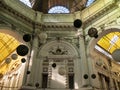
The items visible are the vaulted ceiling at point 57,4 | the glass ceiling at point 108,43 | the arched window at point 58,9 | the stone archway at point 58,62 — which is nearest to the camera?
the stone archway at point 58,62

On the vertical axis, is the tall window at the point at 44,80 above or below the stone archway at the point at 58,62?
below

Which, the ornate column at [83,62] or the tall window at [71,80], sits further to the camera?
the tall window at [71,80]

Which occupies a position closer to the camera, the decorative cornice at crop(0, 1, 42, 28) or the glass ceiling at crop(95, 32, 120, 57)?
the decorative cornice at crop(0, 1, 42, 28)

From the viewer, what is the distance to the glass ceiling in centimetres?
1726

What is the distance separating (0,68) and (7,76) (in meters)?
2.62

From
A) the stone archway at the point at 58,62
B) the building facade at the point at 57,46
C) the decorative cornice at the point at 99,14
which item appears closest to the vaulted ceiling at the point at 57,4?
the building facade at the point at 57,46

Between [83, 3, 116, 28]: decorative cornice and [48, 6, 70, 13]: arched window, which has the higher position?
[48, 6, 70, 13]: arched window

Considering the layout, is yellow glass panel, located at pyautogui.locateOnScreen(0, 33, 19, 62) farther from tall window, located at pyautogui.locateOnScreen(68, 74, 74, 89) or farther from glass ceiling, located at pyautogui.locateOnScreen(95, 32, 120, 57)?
glass ceiling, located at pyautogui.locateOnScreen(95, 32, 120, 57)

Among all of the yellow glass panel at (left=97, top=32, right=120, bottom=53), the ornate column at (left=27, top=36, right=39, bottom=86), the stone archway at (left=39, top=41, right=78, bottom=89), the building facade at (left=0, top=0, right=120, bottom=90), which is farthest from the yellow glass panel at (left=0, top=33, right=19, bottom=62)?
the yellow glass panel at (left=97, top=32, right=120, bottom=53)

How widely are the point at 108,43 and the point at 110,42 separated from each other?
229mm

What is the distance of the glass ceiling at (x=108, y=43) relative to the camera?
17259 millimetres

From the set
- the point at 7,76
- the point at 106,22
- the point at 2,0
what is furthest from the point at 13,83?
the point at 106,22

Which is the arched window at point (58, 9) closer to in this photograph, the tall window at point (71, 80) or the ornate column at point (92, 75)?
the ornate column at point (92, 75)

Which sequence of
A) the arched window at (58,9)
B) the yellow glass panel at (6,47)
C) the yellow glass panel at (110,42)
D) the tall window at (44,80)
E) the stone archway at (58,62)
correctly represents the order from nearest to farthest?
the stone archway at (58,62) → the tall window at (44,80) → the arched window at (58,9) → the yellow glass panel at (6,47) → the yellow glass panel at (110,42)
